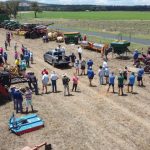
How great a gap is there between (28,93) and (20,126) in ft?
8.88

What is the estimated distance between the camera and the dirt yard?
16109 mm

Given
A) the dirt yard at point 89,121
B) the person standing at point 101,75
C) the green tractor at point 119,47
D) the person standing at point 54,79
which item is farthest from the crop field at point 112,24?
the dirt yard at point 89,121

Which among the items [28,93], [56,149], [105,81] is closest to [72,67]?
[105,81]

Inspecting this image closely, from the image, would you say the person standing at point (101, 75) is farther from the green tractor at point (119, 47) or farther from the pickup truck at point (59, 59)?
the green tractor at point (119, 47)

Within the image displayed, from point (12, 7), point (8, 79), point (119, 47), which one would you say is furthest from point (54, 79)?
point (12, 7)

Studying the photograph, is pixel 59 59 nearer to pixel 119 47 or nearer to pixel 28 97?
pixel 119 47

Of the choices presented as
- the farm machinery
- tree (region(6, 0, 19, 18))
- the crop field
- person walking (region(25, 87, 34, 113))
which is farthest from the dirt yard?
tree (region(6, 0, 19, 18))

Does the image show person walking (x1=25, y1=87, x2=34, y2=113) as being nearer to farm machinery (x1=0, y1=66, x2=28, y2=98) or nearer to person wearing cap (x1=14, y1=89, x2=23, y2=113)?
person wearing cap (x1=14, y1=89, x2=23, y2=113)

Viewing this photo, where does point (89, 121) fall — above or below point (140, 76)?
below

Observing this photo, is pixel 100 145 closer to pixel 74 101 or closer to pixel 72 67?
pixel 74 101

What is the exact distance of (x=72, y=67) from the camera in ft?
107

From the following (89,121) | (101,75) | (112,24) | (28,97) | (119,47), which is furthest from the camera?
(112,24)

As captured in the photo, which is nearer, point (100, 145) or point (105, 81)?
point (100, 145)

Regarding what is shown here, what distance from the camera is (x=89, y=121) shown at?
1859 centimetres
